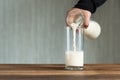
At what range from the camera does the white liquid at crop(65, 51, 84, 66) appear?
109cm

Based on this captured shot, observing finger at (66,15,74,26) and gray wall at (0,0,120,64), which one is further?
gray wall at (0,0,120,64)

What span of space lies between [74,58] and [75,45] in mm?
46

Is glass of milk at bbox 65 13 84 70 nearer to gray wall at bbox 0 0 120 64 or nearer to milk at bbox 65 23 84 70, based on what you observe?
milk at bbox 65 23 84 70

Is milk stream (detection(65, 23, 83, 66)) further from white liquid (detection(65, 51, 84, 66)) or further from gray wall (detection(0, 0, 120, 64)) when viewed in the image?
gray wall (detection(0, 0, 120, 64))

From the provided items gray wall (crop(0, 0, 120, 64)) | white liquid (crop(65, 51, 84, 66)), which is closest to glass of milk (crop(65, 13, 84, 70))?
white liquid (crop(65, 51, 84, 66))

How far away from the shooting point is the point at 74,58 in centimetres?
110

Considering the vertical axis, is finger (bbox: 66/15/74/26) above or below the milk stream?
above

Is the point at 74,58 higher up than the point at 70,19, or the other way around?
the point at 70,19

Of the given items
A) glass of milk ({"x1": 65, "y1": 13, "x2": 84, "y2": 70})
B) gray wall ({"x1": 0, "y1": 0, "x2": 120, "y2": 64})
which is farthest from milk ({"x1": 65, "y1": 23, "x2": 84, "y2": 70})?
gray wall ({"x1": 0, "y1": 0, "x2": 120, "y2": 64})

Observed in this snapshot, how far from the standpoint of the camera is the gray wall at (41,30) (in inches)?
96.7

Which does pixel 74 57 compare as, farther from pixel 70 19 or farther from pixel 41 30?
pixel 41 30

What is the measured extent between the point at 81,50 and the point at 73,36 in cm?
6

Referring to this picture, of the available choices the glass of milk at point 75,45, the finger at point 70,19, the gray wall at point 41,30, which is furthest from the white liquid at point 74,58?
the gray wall at point 41,30

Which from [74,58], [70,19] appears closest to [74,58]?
[74,58]
